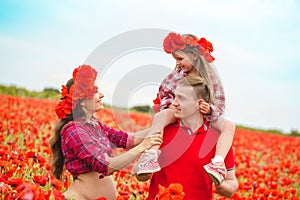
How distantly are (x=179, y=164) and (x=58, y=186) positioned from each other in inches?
38.9

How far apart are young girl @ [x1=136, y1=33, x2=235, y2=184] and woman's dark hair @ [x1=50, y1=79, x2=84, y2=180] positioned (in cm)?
76

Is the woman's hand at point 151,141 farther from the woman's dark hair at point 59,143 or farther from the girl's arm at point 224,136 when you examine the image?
the woman's dark hair at point 59,143

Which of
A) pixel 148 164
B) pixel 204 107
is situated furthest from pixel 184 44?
pixel 148 164

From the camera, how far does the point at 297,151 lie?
1059 cm

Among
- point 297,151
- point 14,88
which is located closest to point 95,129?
point 297,151

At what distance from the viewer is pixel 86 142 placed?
134 inches

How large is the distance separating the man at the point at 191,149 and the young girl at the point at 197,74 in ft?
0.25

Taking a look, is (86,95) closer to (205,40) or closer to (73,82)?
(73,82)

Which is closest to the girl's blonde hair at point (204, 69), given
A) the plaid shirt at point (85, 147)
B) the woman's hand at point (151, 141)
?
the woman's hand at point (151, 141)

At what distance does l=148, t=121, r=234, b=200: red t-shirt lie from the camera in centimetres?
Answer: 337

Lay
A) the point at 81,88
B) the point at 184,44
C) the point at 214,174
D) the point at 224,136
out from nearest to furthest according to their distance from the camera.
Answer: the point at 214,174 → the point at 224,136 → the point at 81,88 → the point at 184,44

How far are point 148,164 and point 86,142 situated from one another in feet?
2.02

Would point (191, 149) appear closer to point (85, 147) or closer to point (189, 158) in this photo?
point (189, 158)

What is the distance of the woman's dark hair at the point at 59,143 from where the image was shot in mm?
3629
